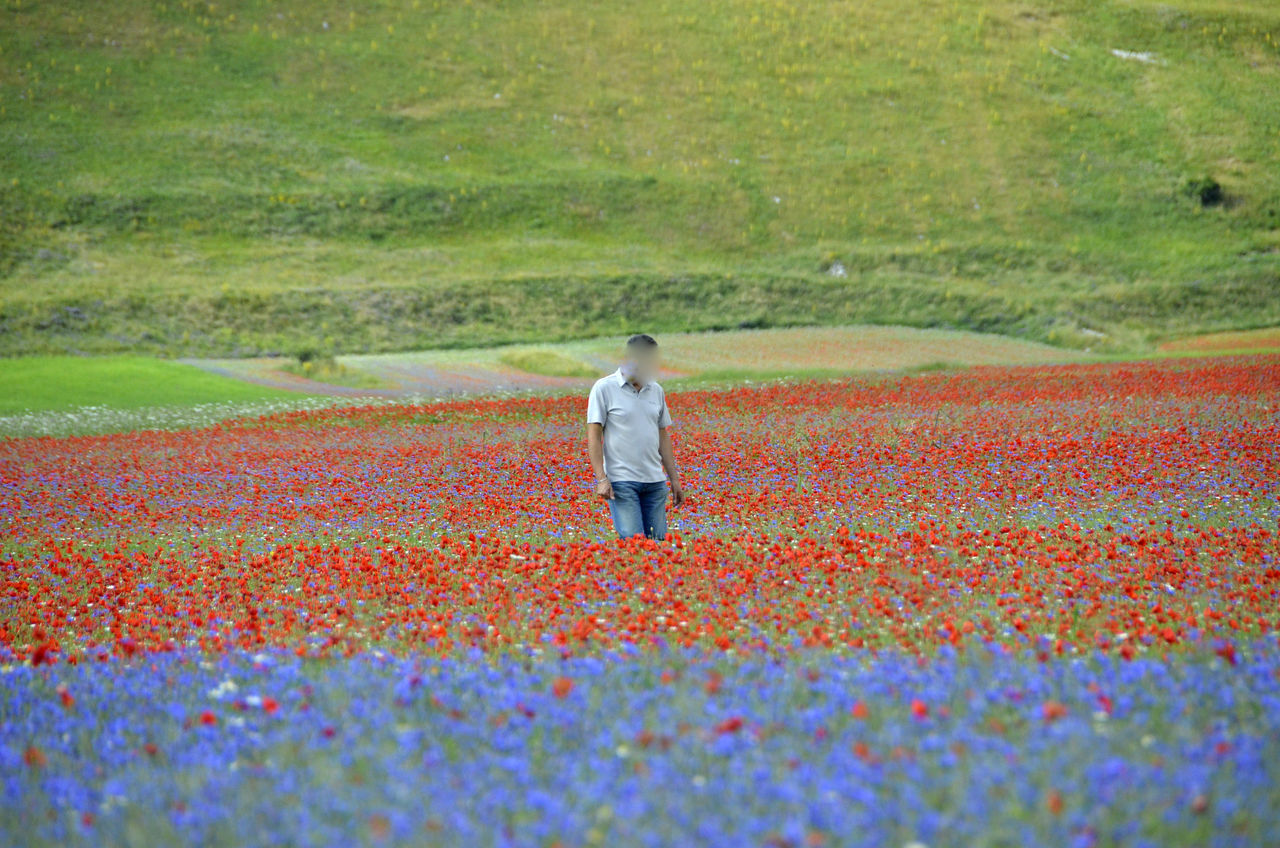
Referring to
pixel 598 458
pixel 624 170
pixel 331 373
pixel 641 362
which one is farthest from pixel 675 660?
pixel 624 170

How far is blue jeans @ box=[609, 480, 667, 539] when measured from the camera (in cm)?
1009

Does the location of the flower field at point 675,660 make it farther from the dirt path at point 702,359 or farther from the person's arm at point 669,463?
the dirt path at point 702,359

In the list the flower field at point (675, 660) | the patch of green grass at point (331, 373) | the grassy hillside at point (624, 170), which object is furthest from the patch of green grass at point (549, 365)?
the flower field at point (675, 660)

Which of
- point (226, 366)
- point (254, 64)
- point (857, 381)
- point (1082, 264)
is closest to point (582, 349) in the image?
point (226, 366)

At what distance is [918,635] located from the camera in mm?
6848

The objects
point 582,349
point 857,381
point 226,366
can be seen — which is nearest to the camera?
point 857,381

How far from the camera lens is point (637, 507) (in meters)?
10.2

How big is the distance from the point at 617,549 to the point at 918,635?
11.0 feet

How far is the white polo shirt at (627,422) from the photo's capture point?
9.95 m

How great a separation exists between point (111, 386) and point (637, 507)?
32.0 meters

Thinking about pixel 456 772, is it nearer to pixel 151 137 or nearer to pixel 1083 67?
pixel 151 137

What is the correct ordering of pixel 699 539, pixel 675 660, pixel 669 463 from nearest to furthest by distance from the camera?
pixel 675 660 → pixel 669 463 → pixel 699 539

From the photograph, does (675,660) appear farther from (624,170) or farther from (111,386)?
(624,170)

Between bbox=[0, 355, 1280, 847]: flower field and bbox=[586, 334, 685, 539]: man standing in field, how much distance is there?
0.54 metres
